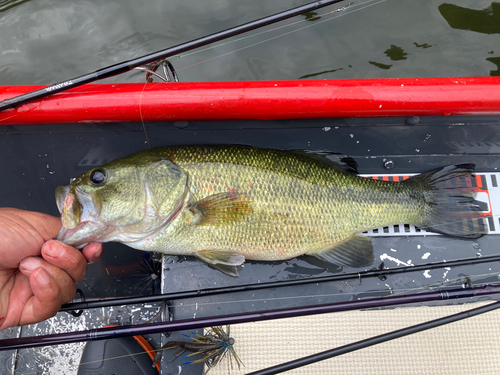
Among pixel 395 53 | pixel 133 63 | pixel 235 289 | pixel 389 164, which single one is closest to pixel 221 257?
pixel 235 289

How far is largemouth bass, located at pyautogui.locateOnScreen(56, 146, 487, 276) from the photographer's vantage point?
1865 mm

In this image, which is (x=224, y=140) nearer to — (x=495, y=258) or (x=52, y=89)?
(x=52, y=89)

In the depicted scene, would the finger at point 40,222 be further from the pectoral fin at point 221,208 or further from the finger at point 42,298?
the pectoral fin at point 221,208

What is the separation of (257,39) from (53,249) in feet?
9.22

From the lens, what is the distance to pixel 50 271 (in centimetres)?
177

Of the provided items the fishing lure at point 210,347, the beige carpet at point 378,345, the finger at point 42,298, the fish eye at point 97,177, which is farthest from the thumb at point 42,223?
the beige carpet at point 378,345

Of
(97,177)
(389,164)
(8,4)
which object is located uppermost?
(8,4)

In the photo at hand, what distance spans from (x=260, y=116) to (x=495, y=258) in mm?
1712

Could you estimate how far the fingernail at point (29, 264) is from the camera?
5.87ft

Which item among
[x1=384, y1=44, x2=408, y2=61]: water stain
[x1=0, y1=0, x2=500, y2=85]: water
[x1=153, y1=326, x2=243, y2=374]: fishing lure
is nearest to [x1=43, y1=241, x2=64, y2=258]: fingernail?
[x1=153, y1=326, x2=243, y2=374]: fishing lure

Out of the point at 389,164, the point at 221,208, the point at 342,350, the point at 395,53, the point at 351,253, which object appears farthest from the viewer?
the point at 395,53

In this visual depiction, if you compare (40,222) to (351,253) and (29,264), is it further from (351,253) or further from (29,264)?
(351,253)

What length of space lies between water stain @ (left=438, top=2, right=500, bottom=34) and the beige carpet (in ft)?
9.53

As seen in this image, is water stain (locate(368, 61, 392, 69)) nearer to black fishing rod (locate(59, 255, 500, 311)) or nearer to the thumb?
black fishing rod (locate(59, 255, 500, 311))
